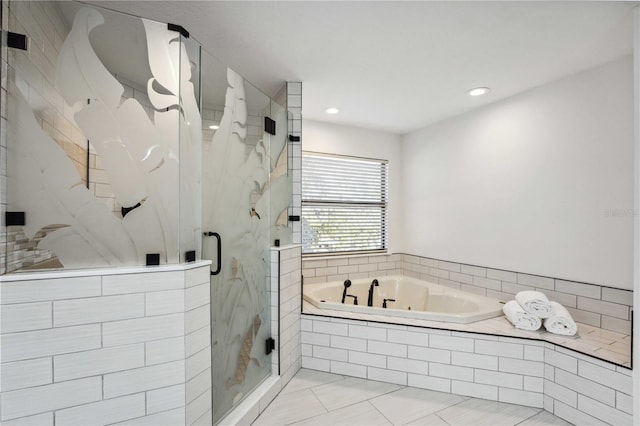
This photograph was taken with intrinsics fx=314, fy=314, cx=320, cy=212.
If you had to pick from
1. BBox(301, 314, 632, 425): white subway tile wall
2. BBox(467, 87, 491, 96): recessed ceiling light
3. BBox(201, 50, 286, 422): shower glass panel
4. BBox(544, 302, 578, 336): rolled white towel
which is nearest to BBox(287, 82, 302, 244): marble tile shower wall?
BBox(201, 50, 286, 422): shower glass panel

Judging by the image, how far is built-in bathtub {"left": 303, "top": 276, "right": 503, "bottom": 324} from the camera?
8.24 ft

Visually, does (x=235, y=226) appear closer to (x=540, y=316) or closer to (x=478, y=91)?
(x=540, y=316)

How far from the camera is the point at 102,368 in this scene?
1.28 m

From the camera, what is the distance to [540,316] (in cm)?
222

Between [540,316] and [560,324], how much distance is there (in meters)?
0.12

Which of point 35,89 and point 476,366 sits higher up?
point 35,89

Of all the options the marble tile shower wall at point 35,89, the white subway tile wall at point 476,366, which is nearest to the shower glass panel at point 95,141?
the marble tile shower wall at point 35,89

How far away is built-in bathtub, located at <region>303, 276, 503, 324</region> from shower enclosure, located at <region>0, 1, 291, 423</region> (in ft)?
4.29

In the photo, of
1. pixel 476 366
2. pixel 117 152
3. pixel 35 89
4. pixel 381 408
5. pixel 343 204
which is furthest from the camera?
pixel 343 204

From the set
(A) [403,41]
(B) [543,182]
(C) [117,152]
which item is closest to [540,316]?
(B) [543,182]

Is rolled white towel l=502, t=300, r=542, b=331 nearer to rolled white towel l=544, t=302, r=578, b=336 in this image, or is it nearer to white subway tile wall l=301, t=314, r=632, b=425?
rolled white towel l=544, t=302, r=578, b=336

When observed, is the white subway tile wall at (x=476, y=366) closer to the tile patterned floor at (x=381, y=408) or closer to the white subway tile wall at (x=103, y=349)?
the tile patterned floor at (x=381, y=408)

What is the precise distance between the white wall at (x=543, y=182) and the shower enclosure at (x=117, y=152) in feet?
7.99

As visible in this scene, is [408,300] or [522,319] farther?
[408,300]
